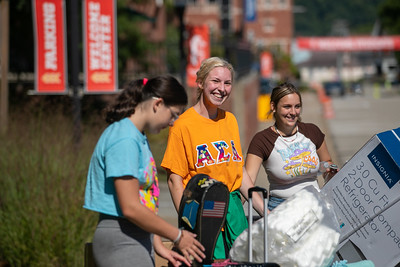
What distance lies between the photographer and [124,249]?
3.07 metres

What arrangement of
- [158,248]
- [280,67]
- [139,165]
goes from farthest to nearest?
[280,67] < [158,248] < [139,165]

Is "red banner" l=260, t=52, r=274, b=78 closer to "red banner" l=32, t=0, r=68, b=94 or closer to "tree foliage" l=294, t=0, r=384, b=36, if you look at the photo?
"red banner" l=32, t=0, r=68, b=94

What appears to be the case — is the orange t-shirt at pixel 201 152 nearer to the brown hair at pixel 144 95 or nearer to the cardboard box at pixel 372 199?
the cardboard box at pixel 372 199

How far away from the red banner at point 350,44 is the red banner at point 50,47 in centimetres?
7796

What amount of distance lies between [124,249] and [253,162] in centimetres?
128

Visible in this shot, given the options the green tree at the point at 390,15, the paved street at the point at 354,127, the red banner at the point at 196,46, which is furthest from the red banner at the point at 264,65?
the green tree at the point at 390,15

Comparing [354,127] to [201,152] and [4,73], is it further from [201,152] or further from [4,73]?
[201,152]

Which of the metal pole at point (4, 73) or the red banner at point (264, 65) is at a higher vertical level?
the red banner at point (264, 65)

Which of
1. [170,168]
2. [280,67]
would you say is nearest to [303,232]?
[170,168]

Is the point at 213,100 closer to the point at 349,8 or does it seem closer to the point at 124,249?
the point at 124,249

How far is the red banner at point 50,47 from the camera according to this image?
9.95 metres

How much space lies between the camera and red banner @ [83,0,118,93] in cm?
988

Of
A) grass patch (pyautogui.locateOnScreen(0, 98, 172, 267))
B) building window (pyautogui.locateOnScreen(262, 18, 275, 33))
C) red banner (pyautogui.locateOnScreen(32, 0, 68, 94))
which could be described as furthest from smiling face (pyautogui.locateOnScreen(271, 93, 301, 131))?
building window (pyautogui.locateOnScreen(262, 18, 275, 33))

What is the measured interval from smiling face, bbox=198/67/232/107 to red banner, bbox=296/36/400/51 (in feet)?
274
